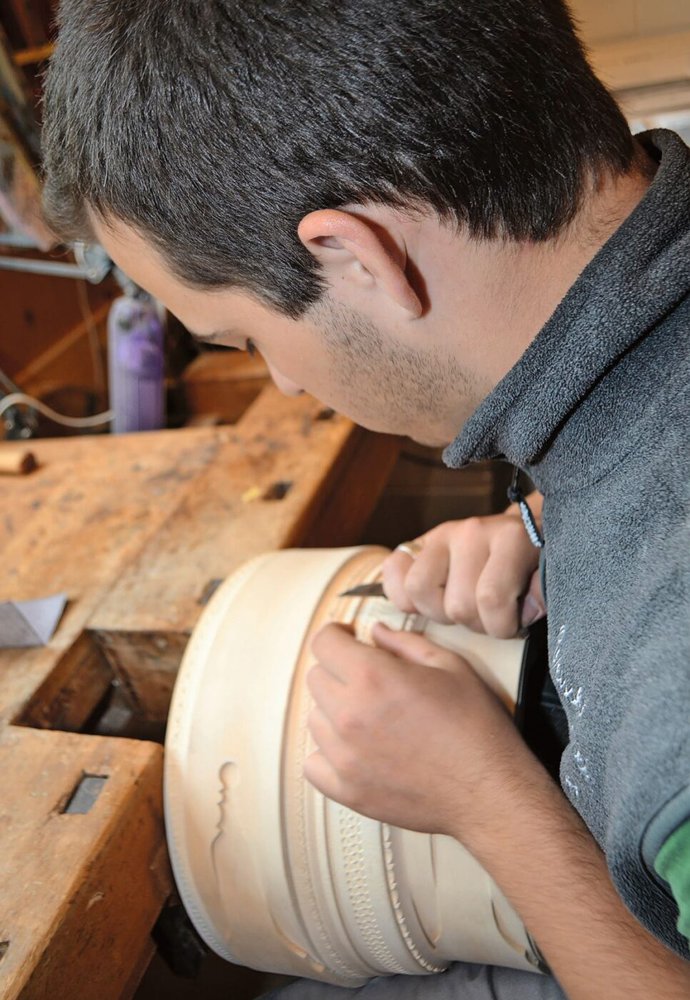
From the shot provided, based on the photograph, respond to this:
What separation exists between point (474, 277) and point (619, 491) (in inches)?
7.4

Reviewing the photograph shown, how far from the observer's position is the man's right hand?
713 millimetres

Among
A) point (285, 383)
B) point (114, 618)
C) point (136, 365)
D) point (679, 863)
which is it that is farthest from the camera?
point (136, 365)

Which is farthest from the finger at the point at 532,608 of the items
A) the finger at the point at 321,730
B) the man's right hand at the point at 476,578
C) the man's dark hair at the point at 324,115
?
the man's dark hair at the point at 324,115

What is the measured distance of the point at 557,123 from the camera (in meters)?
0.54

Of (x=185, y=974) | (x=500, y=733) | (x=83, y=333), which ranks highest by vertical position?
(x=500, y=733)

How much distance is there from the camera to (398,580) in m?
0.76

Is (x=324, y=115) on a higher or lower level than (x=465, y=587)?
higher

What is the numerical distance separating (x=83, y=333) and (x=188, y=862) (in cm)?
210

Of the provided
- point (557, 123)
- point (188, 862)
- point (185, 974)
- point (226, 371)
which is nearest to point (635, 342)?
point (557, 123)

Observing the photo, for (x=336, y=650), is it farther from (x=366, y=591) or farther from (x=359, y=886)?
(x=359, y=886)

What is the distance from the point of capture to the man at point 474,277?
1.63ft

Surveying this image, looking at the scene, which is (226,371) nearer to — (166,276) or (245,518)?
(245,518)

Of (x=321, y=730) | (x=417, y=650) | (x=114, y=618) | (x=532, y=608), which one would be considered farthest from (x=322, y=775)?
(x=114, y=618)

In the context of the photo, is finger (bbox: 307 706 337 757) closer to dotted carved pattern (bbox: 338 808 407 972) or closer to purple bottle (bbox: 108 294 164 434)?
dotted carved pattern (bbox: 338 808 407 972)
